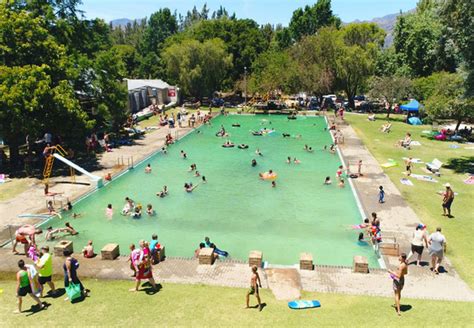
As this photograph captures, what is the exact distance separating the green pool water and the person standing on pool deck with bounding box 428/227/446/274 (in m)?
2.57

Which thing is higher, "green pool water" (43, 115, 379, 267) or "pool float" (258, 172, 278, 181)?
"pool float" (258, 172, 278, 181)

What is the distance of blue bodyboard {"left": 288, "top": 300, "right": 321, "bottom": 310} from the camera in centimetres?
1217

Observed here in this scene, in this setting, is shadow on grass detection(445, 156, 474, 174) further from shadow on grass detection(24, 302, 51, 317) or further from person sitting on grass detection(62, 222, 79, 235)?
shadow on grass detection(24, 302, 51, 317)

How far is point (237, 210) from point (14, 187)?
13989mm

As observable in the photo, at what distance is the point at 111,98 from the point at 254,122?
2275 centimetres

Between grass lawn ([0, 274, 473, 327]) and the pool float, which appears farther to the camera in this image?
the pool float

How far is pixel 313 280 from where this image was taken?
46.2ft

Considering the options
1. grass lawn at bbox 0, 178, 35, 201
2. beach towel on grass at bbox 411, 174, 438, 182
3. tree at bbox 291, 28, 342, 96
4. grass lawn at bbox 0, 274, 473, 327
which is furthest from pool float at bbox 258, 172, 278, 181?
tree at bbox 291, 28, 342, 96

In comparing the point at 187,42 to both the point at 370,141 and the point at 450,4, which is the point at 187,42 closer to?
the point at 370,141

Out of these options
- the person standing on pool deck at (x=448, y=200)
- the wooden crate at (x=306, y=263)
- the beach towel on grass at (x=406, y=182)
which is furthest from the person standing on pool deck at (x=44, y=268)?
the beach towel on grass at (x=406, y=182)

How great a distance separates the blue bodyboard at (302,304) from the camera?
39.9 feet

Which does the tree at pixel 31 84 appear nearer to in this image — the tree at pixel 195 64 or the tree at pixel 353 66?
the tree at pixel 195 64

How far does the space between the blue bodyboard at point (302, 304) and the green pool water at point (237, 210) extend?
14.3ft

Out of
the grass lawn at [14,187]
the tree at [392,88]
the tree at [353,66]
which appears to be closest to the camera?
the grass lawn at [14,187]
